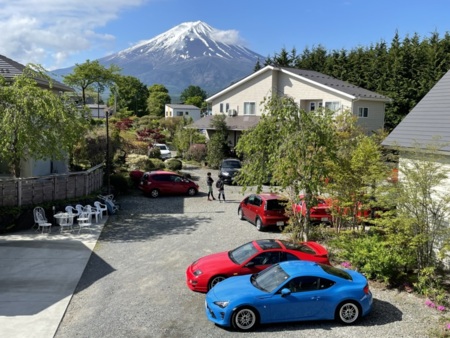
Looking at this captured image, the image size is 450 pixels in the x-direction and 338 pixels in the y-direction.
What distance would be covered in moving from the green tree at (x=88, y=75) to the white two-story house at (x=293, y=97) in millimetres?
23934

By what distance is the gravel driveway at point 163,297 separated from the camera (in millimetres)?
9234

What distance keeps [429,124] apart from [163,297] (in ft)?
32.8

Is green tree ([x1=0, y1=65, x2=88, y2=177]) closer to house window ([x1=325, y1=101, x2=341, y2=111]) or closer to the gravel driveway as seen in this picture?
the gravel driveway

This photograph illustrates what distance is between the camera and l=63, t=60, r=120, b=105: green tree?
5809cm

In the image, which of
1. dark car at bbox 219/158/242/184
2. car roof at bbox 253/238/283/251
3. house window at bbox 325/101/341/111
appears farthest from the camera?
house window at bbox 325/101/341/111

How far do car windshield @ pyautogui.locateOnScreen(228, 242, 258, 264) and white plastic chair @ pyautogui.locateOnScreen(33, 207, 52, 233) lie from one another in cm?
861

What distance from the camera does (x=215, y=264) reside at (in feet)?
37.6

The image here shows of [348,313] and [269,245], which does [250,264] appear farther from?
[348,313]

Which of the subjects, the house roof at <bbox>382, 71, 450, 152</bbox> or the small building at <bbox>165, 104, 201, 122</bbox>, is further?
the small building at <bbox>165, 104, 201, 122</bbox>

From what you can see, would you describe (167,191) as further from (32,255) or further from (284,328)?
(284,328)

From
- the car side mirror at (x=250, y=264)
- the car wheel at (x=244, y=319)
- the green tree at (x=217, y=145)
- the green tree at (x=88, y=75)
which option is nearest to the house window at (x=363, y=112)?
the green tree at (x=217, y=145)

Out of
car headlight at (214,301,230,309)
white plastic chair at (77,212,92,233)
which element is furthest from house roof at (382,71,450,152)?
white plastic chair at (77,212,92,233)

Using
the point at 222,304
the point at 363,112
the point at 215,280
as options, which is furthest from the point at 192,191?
the point at 222,304

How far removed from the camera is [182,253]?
1472cm
